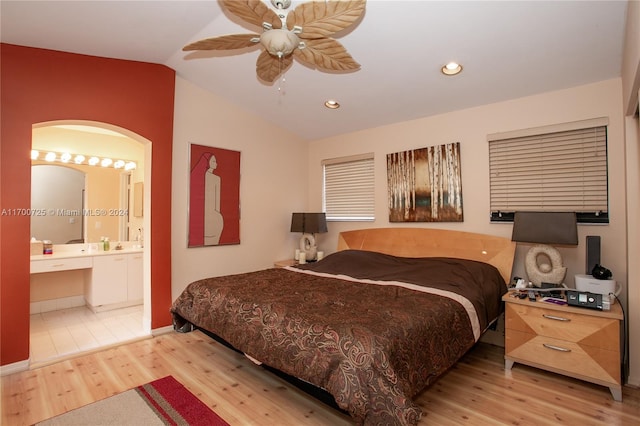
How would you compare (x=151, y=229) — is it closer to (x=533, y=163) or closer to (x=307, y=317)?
(x=307, y=317)

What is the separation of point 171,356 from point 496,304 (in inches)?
115

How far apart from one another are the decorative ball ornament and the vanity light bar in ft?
16.9

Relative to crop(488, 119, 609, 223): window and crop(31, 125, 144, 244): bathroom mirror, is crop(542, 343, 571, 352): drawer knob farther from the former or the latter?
crop(31, 125, 144, 244): bathroom mirror

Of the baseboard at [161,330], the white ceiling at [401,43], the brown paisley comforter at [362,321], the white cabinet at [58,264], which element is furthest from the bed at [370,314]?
the white cabinet at [58,264]

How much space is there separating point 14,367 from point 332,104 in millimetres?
3819

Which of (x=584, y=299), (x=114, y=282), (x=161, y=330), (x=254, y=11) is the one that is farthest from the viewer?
(x=114, y=282)

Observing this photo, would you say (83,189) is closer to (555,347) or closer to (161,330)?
(161,330)

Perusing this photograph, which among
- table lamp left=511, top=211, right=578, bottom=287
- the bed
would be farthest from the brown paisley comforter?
table lamp left=511, top=211, right=578, bottom=287

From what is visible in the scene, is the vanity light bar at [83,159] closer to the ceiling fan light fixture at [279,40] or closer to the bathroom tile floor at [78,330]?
the bathroom tile floor at [78,330]

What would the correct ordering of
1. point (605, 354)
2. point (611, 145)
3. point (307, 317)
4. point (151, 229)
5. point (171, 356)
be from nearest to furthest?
point (307, 317), point (605, 354), point (611, 145), point (171, 356), point (151, 229)

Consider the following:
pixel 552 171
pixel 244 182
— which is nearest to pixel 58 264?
pixel 244 182

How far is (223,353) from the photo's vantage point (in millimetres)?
2980

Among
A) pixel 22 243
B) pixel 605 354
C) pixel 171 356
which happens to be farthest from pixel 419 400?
pixel 22 243

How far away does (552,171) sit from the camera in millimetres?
2918
